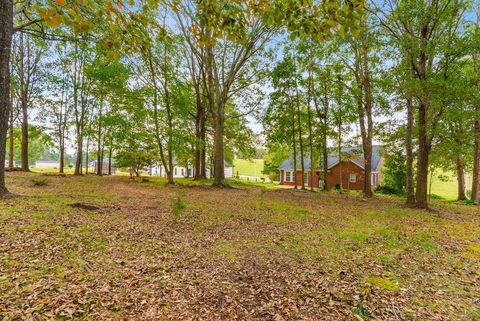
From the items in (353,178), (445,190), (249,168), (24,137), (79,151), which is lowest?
(445,190)

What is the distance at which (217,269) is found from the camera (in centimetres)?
387

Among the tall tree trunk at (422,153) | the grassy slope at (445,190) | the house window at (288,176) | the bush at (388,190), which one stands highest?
the tall tree trunk at (422,153)


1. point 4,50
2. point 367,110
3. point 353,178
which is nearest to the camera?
point 4,50

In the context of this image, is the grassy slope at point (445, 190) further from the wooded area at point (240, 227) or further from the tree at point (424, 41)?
the tree at point (424, 41)

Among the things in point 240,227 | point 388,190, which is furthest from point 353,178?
point 240,227

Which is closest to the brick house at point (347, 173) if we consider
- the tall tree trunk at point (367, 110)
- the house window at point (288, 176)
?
the house window at point (288, 176)

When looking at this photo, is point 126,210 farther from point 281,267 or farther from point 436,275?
point 436,275

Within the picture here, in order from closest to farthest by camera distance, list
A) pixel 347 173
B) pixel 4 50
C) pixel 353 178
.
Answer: pixel 4 50 < pixel 353 178 < pixel 347 173

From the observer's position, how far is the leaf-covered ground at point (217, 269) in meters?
2.83

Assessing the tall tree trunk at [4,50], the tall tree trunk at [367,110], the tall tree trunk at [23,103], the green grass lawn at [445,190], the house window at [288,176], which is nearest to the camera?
the tall tree trunk at [4,50]

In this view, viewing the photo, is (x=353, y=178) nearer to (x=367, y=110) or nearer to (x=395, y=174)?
(x=395, y=174)

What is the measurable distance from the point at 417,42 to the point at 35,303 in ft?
42.9

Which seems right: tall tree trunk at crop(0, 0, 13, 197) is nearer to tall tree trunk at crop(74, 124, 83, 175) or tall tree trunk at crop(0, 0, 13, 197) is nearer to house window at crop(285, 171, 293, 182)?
tall tree trunk at crop(74, 124, 83, 175)

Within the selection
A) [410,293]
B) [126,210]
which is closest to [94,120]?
[126,210]
